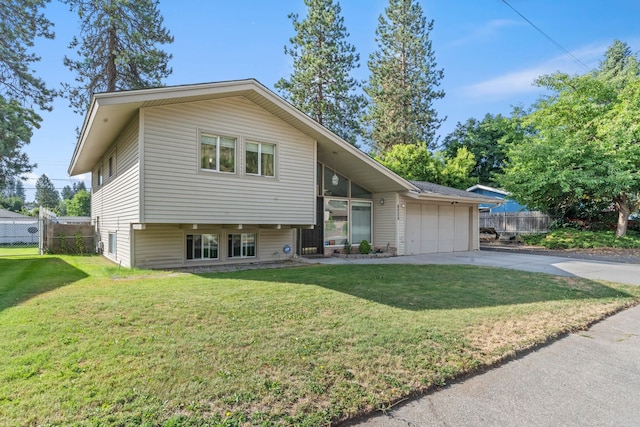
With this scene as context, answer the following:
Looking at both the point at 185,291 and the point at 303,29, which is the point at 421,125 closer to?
the point at 303,29

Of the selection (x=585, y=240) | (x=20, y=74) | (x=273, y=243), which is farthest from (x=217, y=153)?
(x=585, y=240)

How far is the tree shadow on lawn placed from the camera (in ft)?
19.2

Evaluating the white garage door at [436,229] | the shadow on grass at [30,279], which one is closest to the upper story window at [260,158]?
the shadow on grass at [30,279]

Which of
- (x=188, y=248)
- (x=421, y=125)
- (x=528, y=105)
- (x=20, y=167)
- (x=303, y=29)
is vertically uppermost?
(x=303, y=29)

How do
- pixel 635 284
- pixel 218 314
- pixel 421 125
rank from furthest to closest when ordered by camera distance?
1. pixel 421 125
2. pixel 635 284
3. pixel 218 314

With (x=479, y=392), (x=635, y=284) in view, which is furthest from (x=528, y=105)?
(x=479, y=392)

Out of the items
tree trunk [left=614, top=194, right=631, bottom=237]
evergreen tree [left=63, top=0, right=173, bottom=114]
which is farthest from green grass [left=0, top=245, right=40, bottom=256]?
tree trunk [left=614, top=194, right=631, bottom=237]

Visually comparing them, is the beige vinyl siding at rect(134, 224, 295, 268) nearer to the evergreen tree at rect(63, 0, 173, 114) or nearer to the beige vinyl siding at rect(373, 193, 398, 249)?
the beige vinyl siding at rect(373, 193, 398, 249)

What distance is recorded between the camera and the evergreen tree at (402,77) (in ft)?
95.3

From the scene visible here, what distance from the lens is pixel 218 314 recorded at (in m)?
4.68

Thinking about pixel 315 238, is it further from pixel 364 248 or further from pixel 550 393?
pixel 550 393

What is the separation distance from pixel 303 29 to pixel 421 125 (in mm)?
12650

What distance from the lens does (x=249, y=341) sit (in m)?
3.73

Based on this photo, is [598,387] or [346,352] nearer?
[598,387]
